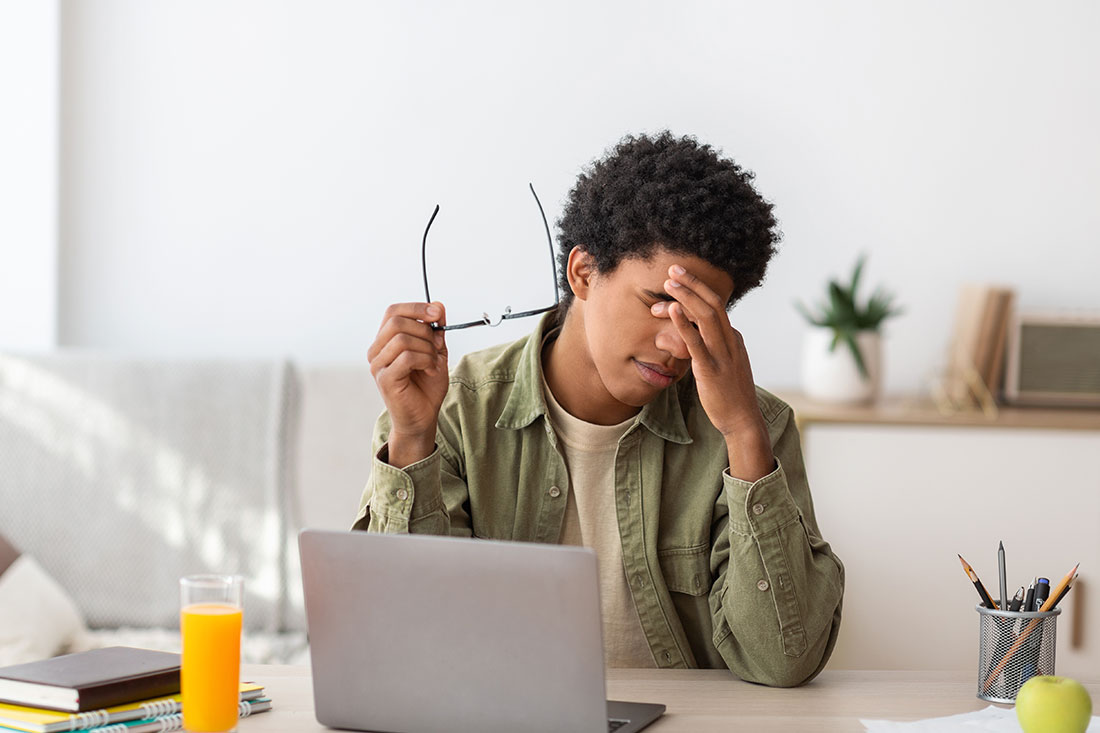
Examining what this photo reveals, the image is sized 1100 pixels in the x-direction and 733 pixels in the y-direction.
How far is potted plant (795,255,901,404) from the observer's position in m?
2.68

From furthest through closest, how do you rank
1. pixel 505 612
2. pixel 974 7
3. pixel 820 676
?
pixel 974 7 < pixel 820 676 < pixel 505 612

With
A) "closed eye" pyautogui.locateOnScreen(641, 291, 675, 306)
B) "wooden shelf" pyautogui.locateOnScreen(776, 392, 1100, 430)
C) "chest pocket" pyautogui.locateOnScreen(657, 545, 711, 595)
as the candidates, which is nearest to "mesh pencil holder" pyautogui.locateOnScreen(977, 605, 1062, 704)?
"chest pocket" pyautogui.locateOnScreen(657, 545, 711, 595)

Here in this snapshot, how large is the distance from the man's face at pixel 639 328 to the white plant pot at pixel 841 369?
51.1 inches

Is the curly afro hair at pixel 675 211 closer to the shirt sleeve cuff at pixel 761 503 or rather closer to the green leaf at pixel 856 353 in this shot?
the shirt sleeve cuff at pixel 761 503

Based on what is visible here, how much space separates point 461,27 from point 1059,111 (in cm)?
147

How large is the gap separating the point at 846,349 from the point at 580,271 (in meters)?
1.33

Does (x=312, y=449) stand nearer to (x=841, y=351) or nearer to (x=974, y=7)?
(x=841, y=351)

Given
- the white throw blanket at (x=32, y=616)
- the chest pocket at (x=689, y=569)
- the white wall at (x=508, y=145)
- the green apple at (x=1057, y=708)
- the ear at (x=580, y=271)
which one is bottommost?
the white throw blanket at (x=32, y=616)

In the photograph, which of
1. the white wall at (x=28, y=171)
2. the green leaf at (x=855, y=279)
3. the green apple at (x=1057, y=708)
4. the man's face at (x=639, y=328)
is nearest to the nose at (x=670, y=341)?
the man's face at (x=639, y=328)

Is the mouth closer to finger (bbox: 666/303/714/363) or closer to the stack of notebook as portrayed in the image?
finger (bbox: 666/303/714/363)

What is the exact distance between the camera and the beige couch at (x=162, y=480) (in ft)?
8.28

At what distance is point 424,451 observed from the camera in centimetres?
137

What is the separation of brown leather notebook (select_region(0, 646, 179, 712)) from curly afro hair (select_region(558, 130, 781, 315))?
0.70 meters

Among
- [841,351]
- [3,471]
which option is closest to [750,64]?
[841,351]
